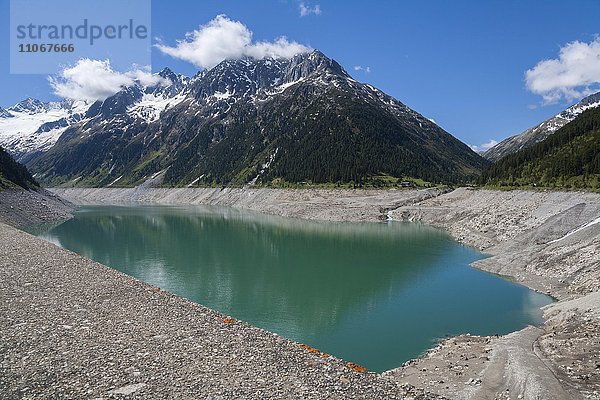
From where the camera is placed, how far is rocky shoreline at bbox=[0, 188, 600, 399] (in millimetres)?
15195

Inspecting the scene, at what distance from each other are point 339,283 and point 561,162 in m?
55.8

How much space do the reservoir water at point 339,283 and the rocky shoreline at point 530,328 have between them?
2134 mm

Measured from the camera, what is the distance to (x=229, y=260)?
4844cm

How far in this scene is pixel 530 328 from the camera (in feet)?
75.7

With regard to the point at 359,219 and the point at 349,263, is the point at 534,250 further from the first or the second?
the point at 359,219

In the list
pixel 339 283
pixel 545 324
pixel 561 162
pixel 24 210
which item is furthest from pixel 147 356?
pixel 24 210

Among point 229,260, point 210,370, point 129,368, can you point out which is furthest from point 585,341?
point 229,260

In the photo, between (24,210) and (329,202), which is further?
(329,202)

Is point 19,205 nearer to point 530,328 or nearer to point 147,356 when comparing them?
point 147,356

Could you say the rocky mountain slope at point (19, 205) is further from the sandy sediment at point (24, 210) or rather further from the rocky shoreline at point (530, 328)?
the rocky shoreline at point (530, 328)

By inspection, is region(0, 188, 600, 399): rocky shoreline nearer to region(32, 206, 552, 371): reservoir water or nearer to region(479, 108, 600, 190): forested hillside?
region(32, 206, 552, 371): reservoir water

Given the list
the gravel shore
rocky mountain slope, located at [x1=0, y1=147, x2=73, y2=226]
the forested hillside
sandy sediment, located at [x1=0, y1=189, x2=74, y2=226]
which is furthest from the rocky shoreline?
rocky mountain slope, located at [x1=0, y1=147, x2=73, y2=226]

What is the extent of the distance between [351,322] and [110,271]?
19.4 m

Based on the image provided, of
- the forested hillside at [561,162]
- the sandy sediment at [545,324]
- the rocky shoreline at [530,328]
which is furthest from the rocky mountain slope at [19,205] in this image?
the forested hillside at [561,162]
